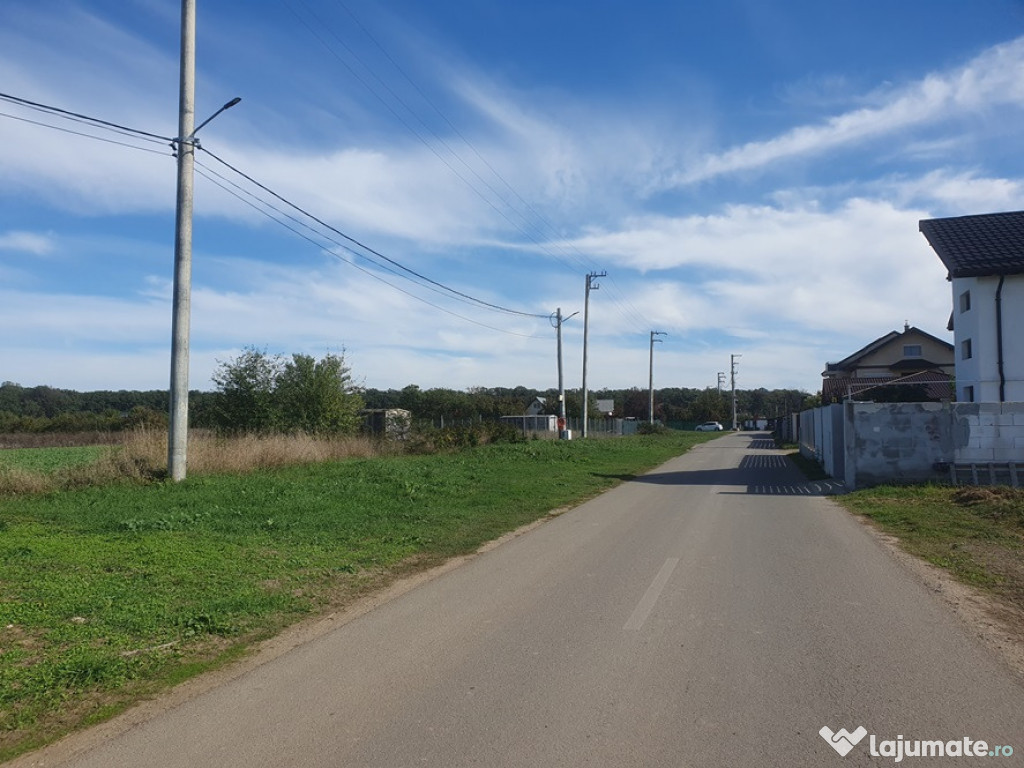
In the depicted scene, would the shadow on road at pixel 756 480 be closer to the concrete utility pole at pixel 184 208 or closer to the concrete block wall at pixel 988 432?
the concrete block wall at pixel 988 432

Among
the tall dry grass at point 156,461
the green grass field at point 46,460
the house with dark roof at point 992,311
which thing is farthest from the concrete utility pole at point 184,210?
the house with dark roof at point 992,311

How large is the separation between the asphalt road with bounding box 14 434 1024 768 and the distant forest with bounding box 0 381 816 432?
16.8 metres

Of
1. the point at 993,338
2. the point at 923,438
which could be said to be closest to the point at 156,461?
the point at 923,438

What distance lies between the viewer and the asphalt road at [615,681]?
433 cm

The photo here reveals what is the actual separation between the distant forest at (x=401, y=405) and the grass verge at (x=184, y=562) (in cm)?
805

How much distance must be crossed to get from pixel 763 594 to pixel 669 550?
2.86 m

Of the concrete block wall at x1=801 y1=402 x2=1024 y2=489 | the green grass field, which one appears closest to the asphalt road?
the concrete block wall at x1=801 y1=402 x2=1024 y2=489

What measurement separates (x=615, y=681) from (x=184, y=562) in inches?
237

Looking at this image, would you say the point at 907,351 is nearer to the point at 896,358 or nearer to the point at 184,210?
the point at 896,358

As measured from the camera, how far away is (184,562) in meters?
9.32

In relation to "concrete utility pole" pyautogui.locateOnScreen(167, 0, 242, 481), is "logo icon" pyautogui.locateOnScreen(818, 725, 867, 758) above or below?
below

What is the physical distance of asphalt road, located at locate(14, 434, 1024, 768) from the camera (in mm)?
4328

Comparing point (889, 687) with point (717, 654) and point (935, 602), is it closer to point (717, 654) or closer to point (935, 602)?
point (717, 654)

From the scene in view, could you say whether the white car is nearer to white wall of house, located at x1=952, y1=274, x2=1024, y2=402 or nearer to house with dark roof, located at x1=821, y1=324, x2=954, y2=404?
house with dark roof, located at x1=821, y1=324, x2=954, y2=404
